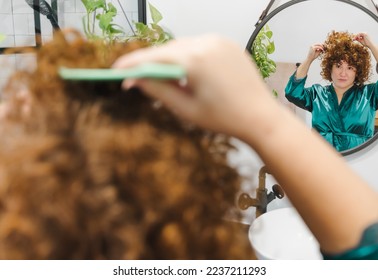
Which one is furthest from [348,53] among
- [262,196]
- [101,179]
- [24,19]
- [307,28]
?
[101,179]

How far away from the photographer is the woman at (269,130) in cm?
34

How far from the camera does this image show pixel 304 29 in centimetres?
140

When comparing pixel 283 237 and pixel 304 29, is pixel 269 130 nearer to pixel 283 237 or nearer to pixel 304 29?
pixel 283 237

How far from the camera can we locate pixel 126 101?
40cm

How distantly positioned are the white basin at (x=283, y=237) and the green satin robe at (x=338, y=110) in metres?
0.35

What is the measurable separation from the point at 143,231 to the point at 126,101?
133 millimetres

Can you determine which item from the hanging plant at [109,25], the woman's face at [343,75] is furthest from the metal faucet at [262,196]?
the hanging plant at [109,25]

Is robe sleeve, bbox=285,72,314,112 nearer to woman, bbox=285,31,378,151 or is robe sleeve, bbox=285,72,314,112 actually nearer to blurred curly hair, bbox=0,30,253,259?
woman, bbox=285,31,378,151

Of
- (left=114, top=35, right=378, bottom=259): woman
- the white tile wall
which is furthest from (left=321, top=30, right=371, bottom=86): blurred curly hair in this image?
(left=114, top=35, right=378, bottom=259): woman

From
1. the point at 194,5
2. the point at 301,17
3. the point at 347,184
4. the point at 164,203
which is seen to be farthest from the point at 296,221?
the point at 164,203

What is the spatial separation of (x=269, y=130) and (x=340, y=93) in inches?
45.9

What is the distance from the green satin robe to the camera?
1420 millimetres

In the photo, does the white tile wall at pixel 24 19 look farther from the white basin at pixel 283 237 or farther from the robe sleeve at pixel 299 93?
the white basin at pixel 283 237

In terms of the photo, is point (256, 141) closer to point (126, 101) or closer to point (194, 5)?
point (126, 101)
